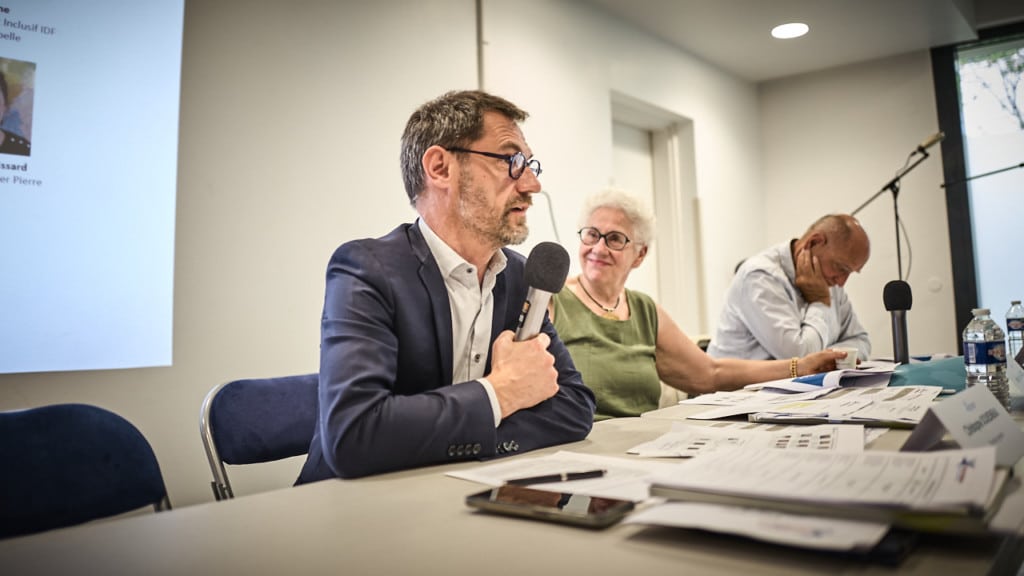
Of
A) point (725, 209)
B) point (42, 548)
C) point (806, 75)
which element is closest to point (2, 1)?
A: point (42, 548)

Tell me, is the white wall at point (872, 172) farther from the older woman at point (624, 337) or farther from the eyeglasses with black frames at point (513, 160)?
the eyeglasses with black frames at point (513, 160)

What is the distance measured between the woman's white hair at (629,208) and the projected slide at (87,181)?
56.1 inches

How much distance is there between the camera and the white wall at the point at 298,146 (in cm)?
221

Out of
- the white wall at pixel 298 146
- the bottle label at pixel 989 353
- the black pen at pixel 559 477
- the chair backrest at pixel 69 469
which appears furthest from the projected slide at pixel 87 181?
the bottle label at pixel 989 353

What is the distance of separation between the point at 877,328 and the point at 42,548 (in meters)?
5.67

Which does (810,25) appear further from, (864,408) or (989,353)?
(864,408)

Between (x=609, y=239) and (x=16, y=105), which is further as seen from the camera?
(x=609, y=239)

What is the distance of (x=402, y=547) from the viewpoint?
2.11 ft

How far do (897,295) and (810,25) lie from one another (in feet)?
10.4

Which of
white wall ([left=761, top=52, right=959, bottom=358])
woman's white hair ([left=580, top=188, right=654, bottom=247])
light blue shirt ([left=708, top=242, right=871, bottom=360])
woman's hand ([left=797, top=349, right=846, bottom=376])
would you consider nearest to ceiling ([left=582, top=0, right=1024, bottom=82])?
white wall ([left=761, top=52, right=959, bottom=358])

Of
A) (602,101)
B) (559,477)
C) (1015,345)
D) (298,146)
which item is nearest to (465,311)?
(559,477)

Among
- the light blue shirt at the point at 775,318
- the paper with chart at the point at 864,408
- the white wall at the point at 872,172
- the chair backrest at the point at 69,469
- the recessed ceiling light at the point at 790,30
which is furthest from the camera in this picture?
the white wall at the point at 872,172

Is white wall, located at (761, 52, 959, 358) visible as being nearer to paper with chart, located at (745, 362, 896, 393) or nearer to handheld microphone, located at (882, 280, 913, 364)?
handheld microphone, located at (882, 280, 913, 364)

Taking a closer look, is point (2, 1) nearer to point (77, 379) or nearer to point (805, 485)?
point (77, 379)
